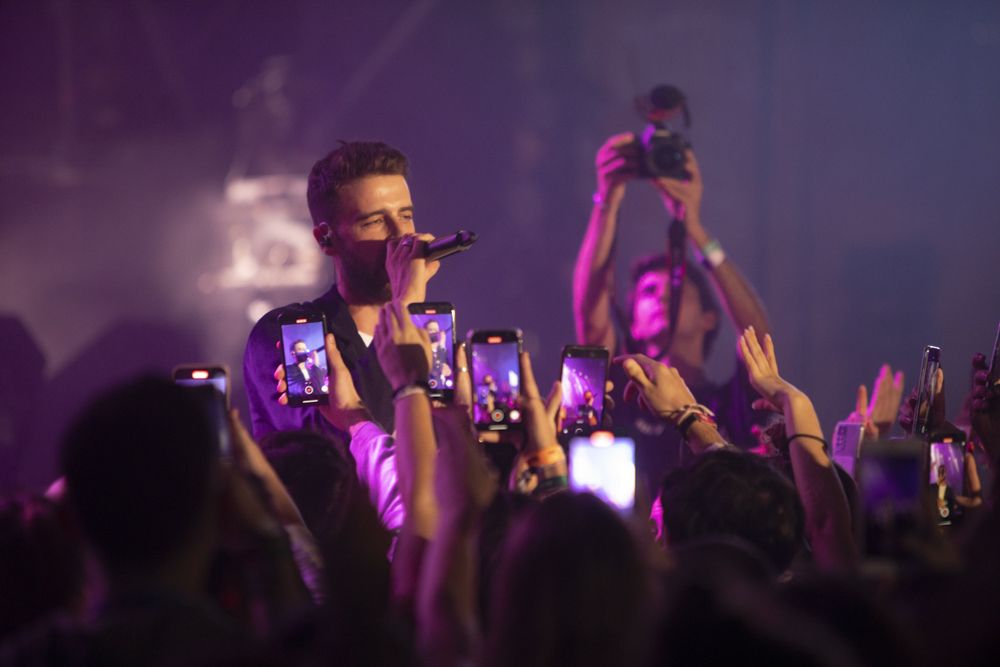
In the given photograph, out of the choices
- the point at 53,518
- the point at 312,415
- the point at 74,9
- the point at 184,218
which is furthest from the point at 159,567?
the point at 74,9

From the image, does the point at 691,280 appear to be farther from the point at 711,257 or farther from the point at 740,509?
the point at 740,509

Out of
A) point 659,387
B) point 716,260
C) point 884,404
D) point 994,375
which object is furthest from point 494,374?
point 716,260

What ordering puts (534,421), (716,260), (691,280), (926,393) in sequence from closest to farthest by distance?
(534,421)
(926,393)
(716,260)
(691,280)

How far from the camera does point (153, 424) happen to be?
4.08 feet

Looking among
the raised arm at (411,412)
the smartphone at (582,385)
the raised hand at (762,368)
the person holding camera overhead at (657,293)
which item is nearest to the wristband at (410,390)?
the raised arm at (411,412)

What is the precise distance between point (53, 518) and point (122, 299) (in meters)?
4.22

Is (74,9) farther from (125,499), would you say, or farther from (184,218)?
(125,499)

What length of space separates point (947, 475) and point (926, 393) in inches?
11.7

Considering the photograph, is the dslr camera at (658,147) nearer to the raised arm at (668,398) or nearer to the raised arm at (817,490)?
the raised arm at (668,398)

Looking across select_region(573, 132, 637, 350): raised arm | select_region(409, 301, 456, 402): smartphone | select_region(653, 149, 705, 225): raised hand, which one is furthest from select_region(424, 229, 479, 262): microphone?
select_region(653, 149, 705, 225): raised hand

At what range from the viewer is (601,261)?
195 inches

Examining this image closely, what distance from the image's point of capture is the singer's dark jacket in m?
3.05

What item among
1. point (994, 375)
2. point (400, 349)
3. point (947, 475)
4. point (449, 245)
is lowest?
point (947, 475)

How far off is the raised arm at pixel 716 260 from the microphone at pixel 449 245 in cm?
214
